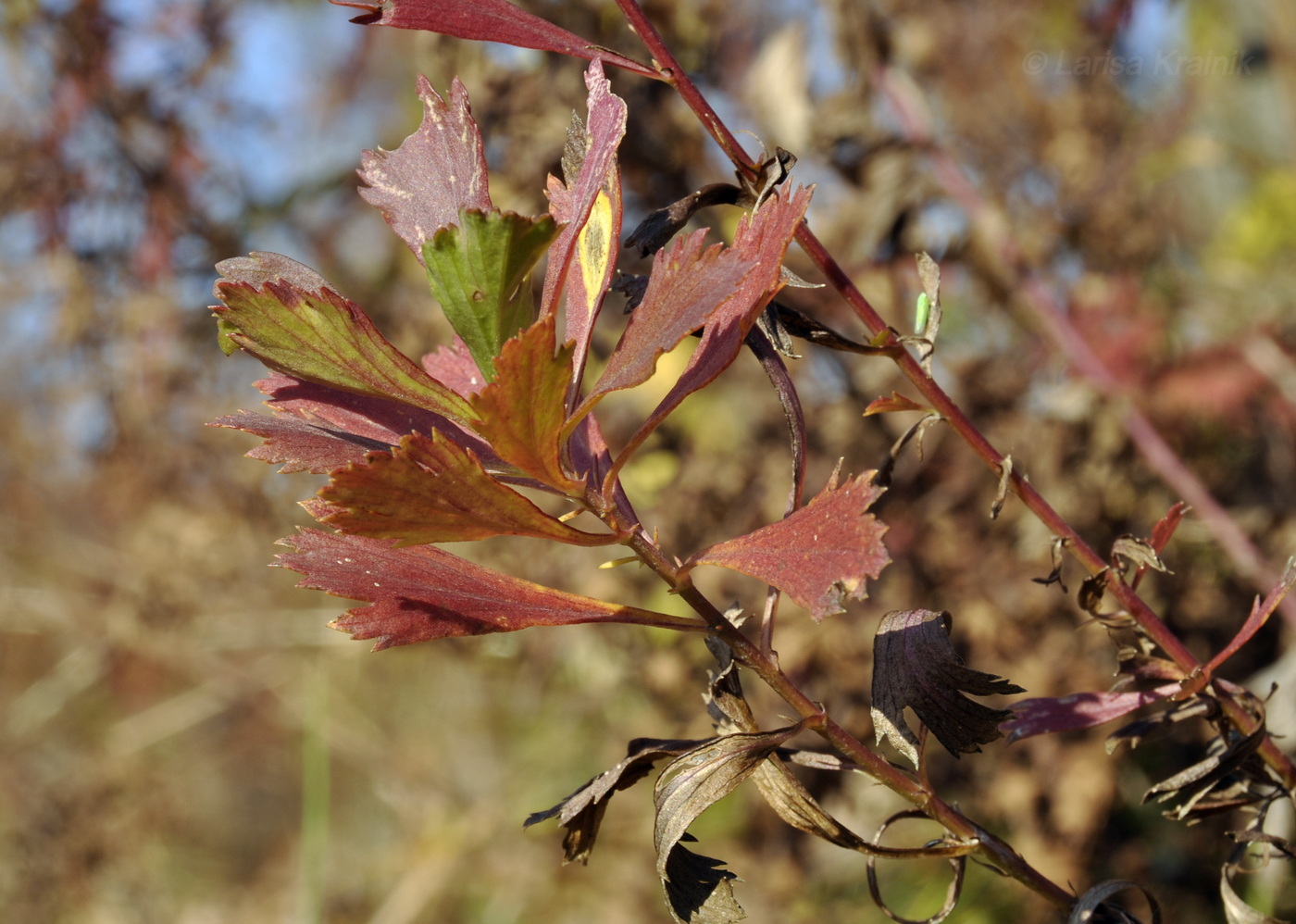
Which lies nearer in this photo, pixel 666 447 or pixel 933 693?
pixel 933 693

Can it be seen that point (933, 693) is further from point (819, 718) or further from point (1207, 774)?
point (1207, 774)

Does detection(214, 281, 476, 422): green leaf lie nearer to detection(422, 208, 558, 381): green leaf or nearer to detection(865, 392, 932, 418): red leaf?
detection(422, 208, 558, 381): green leaf

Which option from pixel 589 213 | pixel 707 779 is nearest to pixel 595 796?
pixel 707 779

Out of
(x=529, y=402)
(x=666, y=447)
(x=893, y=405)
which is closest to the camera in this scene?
(x=529, y=402)

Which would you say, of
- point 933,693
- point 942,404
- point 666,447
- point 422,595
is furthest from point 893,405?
point 666,447

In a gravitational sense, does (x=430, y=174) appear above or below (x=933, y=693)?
above

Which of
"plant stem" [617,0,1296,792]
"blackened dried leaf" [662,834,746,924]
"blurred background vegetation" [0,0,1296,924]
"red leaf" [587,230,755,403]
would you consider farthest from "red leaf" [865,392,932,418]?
"blurred background vegetation" [0,0,1296,924]

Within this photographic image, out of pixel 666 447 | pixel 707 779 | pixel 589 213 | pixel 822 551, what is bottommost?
pixel 666 447

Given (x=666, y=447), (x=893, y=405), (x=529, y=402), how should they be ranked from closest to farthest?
(x=529, y=402) < (x=893, y=405) < (x=666, y=447)
